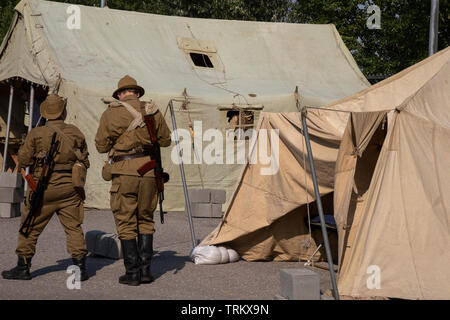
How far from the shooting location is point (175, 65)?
1583 cm

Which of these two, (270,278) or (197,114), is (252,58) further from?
(270,278)

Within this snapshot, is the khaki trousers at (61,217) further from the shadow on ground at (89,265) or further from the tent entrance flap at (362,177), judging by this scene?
the tent entrance flap at (362,177)

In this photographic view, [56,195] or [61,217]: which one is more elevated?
[56,195]

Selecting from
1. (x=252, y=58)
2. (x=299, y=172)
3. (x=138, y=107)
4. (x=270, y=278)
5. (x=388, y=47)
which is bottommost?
(x=270, y=278)

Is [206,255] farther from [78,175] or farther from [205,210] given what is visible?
[205,210]

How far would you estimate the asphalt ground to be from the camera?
6.17 metres

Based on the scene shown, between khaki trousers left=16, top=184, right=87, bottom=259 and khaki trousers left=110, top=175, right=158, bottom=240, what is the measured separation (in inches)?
15.5

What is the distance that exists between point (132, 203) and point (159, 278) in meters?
0.83

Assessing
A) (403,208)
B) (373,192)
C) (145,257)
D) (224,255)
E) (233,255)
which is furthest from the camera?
(233,255)

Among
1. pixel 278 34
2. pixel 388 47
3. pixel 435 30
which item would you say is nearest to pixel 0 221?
pixel 278 34

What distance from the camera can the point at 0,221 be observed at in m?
11.9

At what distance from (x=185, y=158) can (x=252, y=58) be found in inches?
141

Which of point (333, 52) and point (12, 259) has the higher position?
point (333, 52)

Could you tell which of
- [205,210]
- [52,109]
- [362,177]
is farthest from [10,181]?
[362,177]
